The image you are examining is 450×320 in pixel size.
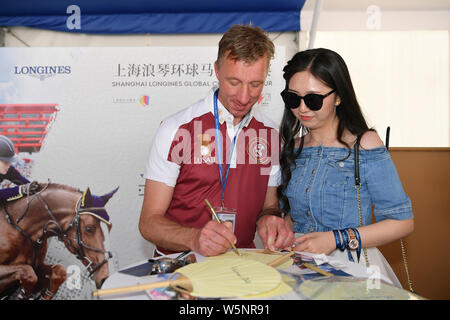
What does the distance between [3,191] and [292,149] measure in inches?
100

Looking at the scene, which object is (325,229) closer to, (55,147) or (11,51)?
(55,147)

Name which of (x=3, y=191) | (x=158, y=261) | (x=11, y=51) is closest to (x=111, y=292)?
(x=158, y=261)

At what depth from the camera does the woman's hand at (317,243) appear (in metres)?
1.46

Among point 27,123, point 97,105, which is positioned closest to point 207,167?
point 97,105

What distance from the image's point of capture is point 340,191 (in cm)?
170

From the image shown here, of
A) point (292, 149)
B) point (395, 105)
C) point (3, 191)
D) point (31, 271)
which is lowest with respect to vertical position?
point (31, 271)

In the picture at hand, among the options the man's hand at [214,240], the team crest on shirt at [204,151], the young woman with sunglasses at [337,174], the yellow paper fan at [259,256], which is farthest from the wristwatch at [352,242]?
the team crest on shirt at [204,151]

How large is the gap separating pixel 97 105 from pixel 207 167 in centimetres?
181

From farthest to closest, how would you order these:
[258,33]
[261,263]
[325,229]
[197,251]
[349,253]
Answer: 1. [258,33]
2. [325,229]
3. [349,253]
4. [197,251]
5. [261,263]

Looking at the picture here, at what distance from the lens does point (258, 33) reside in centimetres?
185

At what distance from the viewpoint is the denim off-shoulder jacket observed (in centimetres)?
162

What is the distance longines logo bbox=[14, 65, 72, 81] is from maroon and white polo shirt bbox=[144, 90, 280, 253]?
1.86 m

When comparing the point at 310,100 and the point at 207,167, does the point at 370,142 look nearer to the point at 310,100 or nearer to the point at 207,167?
the point at 310,100

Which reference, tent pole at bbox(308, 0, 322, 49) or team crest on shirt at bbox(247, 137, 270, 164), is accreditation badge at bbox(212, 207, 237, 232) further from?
tent pole at bbox(308, 0, 322, 49)
